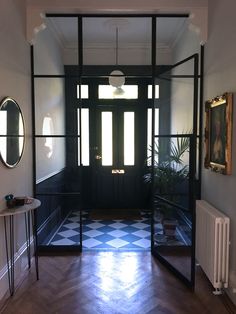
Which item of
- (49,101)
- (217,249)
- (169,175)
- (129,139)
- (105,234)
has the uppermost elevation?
(49,101)

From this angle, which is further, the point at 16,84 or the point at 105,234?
the point at 105,234

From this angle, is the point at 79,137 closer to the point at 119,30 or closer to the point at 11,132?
the point at 11,132

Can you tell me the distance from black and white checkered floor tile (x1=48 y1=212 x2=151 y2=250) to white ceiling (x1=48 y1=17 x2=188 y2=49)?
272 cm

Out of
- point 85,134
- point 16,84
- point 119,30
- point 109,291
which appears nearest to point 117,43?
point 119,30

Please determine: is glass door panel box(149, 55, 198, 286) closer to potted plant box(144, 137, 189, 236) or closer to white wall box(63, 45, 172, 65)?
potted plant box(144, 137, 189, 236)

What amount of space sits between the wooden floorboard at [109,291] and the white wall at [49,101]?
4.36ft

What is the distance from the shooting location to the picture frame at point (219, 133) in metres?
2.72

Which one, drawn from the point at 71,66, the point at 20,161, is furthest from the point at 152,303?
the point at 71,66

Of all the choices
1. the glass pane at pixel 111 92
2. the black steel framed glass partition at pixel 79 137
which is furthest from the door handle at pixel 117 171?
the black steel framed glass partition at pixel 79 137

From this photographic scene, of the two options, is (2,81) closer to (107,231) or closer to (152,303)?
(152,303)

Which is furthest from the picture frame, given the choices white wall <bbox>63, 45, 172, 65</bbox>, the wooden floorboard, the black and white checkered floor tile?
white wall <bbox>63, 45, 172, 65</bbox>

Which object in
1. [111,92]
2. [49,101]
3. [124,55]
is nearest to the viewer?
[49,101]

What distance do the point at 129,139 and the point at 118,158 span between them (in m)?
0.46

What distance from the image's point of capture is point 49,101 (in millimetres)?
4406
